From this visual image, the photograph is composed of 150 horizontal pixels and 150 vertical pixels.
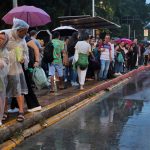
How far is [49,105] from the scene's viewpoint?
A: 10023mm

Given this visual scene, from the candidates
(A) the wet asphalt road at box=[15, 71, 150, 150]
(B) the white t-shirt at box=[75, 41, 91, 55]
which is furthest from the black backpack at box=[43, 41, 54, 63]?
(A) the wet asphalt road at box=[15, 71, 150, 150]

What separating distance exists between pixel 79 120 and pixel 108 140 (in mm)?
1938

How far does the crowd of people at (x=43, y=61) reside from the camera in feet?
26.5

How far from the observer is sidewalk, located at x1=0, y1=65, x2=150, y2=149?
7724mm

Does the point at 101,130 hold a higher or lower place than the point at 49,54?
lower

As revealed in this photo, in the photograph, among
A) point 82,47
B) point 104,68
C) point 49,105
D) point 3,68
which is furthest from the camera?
point 104,68

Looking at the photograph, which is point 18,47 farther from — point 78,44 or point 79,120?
point 78,44

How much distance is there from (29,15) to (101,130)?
240 inches

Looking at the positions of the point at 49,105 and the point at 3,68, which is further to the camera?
the point at 49,105

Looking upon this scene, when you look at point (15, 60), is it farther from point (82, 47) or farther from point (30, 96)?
point (82, 47)

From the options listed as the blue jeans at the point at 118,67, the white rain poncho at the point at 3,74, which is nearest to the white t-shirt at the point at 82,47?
the white rain poncho at the point at 3,74

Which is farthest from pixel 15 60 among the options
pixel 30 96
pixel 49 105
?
pixel 49 105

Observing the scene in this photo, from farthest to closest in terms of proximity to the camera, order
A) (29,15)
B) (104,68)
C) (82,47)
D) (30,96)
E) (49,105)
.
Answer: (104,68)
(29,15)
(82,47)
(49,105)
(30,96)

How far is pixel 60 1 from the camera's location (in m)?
34.2
